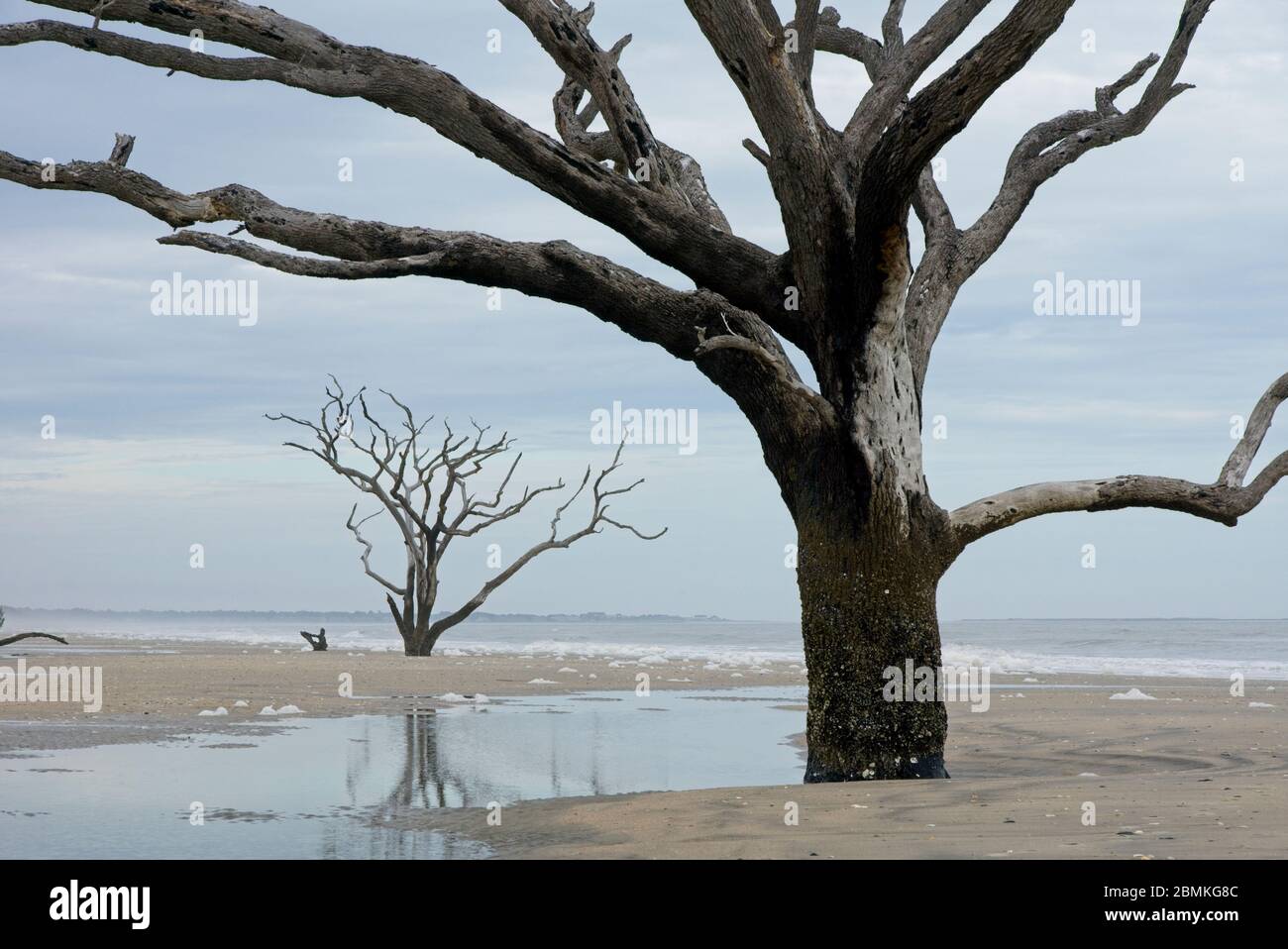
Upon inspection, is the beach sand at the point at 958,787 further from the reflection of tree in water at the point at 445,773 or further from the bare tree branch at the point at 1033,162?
the bare tree branch at the point at 1033,162

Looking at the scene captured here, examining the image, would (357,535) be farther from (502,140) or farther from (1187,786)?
(1187,786)

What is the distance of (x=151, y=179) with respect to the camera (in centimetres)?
774

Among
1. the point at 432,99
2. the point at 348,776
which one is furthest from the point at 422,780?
the point at 432,99

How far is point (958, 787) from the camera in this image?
6234mm

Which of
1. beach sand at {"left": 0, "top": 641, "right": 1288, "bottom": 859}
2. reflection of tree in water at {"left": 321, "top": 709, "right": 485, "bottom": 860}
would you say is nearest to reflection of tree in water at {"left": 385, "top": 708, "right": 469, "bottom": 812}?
reflection of tree in water at {"left": 321, "top": 709, "right": 485, "bottom": 860}

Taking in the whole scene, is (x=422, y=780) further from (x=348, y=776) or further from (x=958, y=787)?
(x=958, y=787)

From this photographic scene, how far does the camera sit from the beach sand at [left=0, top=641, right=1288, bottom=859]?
4691mm

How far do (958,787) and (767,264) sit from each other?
150 inches

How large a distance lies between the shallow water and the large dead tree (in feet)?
4.08

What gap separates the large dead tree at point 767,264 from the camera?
7426 millimetres

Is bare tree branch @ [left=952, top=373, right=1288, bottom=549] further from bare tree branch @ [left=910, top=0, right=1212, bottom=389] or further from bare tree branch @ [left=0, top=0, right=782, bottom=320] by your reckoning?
bare tree branch @ [left=0, top=0, right=782, bottom=320]

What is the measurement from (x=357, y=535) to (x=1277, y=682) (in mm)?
17972

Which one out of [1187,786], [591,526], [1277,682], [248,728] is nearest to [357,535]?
[591,526]

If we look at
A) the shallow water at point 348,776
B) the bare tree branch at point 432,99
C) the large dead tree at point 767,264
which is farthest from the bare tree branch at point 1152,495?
the shallow water at point 348,776
